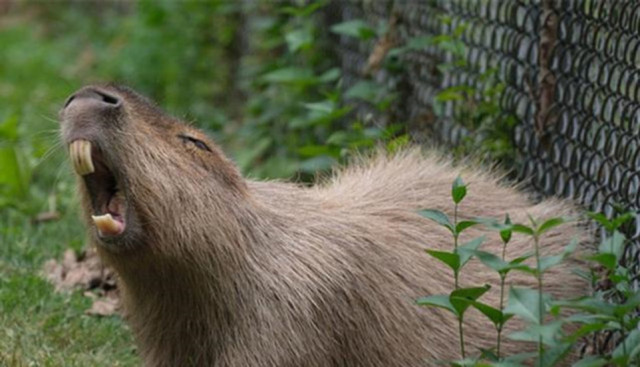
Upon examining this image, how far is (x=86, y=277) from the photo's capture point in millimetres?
5164

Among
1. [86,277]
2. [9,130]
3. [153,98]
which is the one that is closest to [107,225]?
[86,277]

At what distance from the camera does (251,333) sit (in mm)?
3516

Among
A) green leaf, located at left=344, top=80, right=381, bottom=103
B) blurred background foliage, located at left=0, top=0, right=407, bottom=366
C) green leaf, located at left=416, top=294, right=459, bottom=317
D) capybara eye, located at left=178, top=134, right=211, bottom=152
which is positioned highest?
capybara eye, located at left=178, top=134, right=211, bottom=152

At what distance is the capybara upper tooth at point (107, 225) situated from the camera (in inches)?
129

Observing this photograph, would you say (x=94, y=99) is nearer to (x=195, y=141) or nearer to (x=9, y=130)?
(x=195, y=141)

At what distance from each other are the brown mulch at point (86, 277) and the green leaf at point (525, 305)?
2.27 m

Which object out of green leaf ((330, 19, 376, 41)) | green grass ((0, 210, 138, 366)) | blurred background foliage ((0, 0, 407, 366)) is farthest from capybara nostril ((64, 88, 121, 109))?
green leaf ((330, 19, 376, 41))

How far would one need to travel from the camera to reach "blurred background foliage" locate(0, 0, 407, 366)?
4586 millimetres

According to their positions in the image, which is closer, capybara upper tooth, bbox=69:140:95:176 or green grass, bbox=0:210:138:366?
capybara upper tooth, bbox=69:140:95:176

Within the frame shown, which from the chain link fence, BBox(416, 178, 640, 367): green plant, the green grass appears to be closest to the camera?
BBox(416, 178, 640, 367): green plant

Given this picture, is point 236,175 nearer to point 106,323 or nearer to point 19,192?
point 106,323

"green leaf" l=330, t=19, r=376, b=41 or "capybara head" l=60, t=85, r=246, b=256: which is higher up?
"capybara head" l=60, t=85, r=246, b=256

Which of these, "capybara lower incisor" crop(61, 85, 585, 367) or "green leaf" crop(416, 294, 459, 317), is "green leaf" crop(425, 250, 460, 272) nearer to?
"green leaf" crop(416, 294, 459, 317)

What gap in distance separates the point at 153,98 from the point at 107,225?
3920mm
